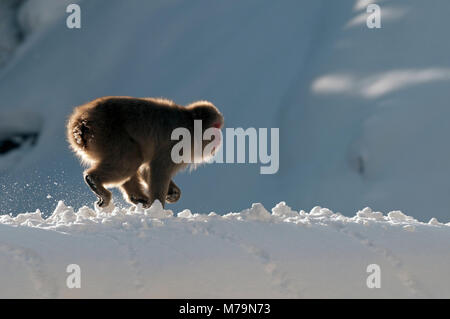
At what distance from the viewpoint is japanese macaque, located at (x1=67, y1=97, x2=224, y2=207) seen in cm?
502

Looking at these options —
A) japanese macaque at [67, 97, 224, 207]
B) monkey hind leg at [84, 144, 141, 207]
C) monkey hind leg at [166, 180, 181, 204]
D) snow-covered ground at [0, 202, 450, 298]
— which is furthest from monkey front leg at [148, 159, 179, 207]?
snow-covered ground at [0, 202, 450, 298]

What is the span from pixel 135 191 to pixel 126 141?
61 centimetres

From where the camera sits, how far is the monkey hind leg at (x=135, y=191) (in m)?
5.51

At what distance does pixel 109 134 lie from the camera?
16.5ft

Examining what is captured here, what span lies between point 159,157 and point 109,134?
1.36 ft

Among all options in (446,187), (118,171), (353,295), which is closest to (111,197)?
(118,171)

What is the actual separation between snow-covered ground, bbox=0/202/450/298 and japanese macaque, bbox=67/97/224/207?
0.58 meters

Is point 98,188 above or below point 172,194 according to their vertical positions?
below

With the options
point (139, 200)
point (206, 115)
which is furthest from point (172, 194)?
point (206, 115)

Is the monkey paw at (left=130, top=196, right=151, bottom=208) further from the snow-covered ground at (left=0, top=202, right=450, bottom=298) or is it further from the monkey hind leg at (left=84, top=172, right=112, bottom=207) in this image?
the snow-covered ground at (left=0, top=202, right=450, bottom=298)

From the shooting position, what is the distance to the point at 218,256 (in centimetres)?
380

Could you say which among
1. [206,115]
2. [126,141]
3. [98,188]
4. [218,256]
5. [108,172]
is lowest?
[218,256]

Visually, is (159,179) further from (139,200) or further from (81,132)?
(81,132)

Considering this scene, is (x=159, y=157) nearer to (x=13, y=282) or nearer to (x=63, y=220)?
(x=63, y=220)
